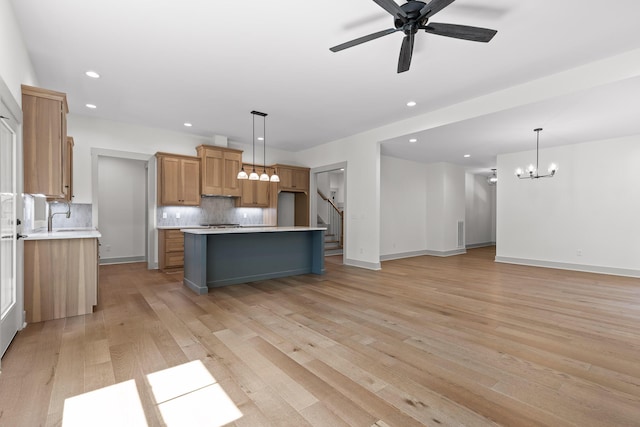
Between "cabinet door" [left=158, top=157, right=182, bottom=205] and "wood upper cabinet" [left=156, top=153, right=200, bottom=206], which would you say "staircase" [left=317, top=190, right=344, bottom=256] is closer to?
"wood upper cabinet" [left=156, top=153, right=200, bottom=206]

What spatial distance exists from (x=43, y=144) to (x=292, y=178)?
5.19 metres

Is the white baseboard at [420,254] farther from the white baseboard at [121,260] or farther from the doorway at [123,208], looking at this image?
the white baseboard at [121,260]

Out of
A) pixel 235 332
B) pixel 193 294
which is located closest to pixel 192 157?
pixel 193 294

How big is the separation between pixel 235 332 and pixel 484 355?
7.18ft

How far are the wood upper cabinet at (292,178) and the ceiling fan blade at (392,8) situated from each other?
546 centimetres

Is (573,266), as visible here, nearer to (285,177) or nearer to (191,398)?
(285,177)

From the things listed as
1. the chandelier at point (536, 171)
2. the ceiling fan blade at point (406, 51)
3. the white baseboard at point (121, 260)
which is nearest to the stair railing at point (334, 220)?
the chandelier at point (536, 171)

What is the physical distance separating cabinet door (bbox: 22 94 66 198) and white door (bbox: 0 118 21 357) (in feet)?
0.87

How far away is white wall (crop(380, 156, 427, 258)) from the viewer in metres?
7.84

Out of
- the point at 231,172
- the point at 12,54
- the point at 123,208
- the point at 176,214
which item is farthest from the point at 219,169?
the point at 12,54

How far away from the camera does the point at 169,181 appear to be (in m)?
6.11

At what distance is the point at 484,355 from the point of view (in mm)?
2428

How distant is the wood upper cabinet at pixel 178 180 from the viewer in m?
6.04

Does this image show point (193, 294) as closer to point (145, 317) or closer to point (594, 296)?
point (145, 317)
